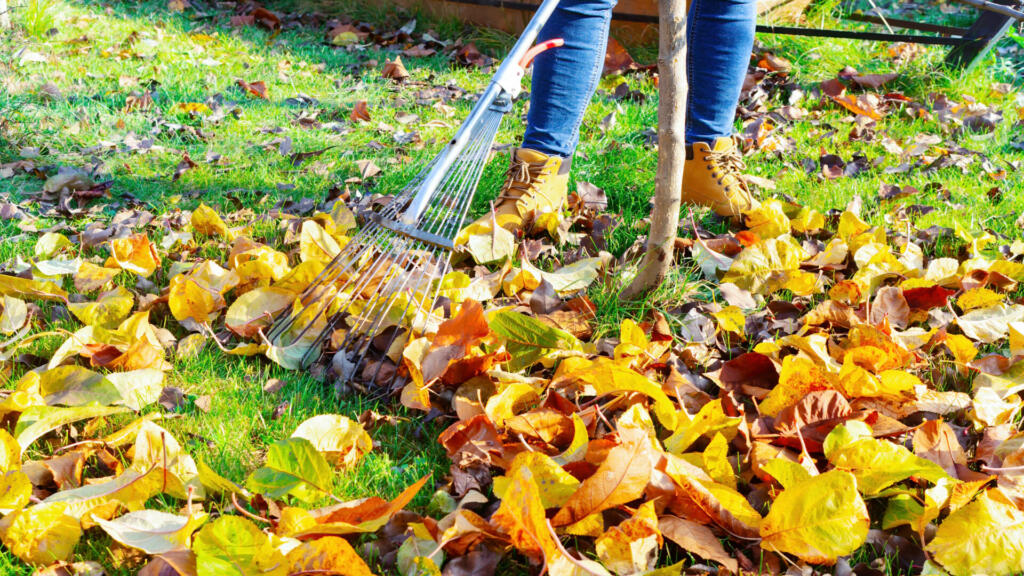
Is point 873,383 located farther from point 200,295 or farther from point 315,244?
point 200,295

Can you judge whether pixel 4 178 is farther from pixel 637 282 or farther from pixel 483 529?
pixel 483 529

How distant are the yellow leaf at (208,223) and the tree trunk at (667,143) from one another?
3.98 feet

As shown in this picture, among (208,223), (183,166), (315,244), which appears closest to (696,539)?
(315,244)

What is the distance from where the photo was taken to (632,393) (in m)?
1.49

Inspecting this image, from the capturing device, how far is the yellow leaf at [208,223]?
2.31 meters

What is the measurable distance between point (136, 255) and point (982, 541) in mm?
1972

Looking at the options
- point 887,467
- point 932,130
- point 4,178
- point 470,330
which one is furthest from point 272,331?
point 932,130

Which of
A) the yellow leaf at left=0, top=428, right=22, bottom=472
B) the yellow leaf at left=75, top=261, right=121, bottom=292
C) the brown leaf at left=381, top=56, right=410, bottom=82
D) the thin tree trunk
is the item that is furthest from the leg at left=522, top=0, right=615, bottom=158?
the thin tree trunk

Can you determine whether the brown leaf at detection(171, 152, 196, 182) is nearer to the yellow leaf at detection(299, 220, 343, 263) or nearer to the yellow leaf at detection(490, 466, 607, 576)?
the yellow leaf at detection(299, 220, 343, 263)

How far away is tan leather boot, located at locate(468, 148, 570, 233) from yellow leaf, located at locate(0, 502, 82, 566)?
4.42ft

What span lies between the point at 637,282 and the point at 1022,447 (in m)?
0.85

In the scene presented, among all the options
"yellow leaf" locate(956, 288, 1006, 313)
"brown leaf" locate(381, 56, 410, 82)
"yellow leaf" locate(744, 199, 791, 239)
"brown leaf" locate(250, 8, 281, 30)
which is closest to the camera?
"yellow leaf" locate(956, 288, 1006, 313)

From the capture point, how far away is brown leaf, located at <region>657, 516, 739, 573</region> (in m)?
1.16

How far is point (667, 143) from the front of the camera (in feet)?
5.53
